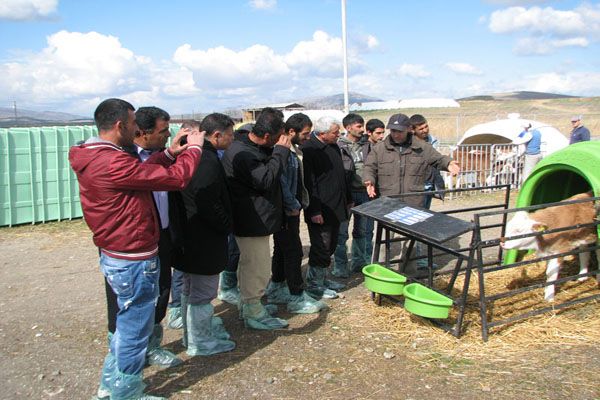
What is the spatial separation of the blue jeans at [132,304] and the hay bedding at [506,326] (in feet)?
7.34

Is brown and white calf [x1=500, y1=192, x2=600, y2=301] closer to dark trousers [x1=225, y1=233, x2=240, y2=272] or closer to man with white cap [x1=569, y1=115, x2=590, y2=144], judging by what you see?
dark trousers [x1=225, y1=233, x2=240, y2=272]

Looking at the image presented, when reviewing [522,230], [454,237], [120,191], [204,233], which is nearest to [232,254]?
[204,233]

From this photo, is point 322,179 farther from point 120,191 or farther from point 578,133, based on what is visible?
point 578,133

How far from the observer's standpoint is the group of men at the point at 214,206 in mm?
2908

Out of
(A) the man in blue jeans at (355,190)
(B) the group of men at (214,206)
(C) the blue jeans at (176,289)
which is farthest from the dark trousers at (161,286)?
(A) the man in blue jeans at (355,190)

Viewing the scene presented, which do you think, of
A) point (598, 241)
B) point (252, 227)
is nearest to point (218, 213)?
point (252, 227)

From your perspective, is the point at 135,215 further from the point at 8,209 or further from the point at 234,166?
the point at 8,209

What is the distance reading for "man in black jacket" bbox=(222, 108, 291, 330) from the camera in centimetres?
413

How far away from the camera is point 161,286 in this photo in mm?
3656

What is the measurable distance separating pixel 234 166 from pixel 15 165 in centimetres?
698

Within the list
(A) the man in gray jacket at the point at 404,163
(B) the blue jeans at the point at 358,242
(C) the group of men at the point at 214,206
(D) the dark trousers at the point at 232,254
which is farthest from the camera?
(B) the blue jeans at the point at 358,242

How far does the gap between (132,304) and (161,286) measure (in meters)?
0.66

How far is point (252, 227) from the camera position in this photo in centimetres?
421

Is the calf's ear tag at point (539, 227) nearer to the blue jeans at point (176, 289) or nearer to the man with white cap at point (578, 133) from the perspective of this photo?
the blue jeans at point (176, 289)
